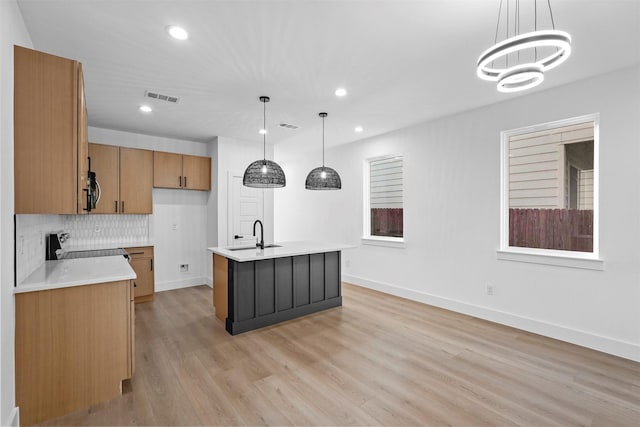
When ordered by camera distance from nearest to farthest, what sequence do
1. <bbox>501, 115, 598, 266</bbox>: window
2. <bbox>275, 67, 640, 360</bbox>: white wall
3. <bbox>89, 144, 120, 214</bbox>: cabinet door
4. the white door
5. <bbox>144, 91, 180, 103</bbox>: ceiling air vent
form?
1. <bbox>275, 67, 640, 360</bbox>: white wall
2. <bbox>501, 115, 598, 266</bbox>: window
3. <bbox>144, 91, 180, 103</bbox>: ceiling air vent
4. <bbox>89, 144, 120, 214</bbox>: cabinet door
5. the white door

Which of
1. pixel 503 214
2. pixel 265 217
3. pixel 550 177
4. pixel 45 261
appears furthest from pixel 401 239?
pixel 45 261

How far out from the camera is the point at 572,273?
3.33 meters

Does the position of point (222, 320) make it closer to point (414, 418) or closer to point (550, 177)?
point (414, 418)

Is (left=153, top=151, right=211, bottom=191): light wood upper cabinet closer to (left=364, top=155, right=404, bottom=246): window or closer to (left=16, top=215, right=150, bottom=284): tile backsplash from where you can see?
(left=16, top=215, right=150, bottom=284): tile backsplash

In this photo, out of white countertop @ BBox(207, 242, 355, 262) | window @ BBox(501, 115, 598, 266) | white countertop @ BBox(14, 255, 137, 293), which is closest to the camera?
white countertop @ BBox(14, 255, 137, 293)

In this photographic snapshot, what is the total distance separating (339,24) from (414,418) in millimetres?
2836

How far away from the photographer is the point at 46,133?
81.1 inches

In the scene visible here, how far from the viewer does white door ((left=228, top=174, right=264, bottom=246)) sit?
5.68 meters

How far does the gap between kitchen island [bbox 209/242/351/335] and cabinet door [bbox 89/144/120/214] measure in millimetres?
2049

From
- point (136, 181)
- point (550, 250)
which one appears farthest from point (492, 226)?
point (136, 181)

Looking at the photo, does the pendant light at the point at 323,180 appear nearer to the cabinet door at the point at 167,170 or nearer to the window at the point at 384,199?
the window at the point at 384,199

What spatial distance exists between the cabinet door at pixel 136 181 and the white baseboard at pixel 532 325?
428 cm

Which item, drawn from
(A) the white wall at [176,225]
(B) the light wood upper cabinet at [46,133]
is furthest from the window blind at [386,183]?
(B) the light wood upper cabinet at [46,133]

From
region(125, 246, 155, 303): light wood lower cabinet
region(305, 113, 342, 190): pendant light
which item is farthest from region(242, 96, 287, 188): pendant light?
region(125, 246, 155, 303): light wood lower cabinet
